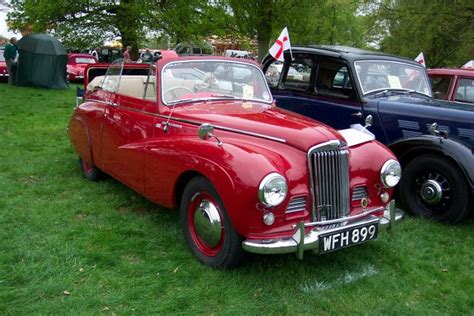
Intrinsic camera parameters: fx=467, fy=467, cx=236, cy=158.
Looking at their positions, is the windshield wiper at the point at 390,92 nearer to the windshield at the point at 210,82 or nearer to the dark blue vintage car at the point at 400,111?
the dark blue vintage car at the point at 400,111

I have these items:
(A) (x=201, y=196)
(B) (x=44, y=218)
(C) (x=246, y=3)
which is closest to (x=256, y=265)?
(A) (x=201, y=196)

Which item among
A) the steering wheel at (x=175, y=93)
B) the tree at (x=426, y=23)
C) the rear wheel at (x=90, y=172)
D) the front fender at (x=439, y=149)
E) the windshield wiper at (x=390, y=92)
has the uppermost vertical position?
the tree at (x=426, y=23)

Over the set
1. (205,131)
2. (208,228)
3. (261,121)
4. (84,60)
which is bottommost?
(208,228)

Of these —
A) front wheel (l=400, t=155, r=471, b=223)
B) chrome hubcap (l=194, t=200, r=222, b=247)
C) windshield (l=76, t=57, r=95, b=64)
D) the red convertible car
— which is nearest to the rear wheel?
the red convertible car

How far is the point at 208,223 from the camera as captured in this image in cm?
375

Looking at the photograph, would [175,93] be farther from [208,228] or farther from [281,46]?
[281,46]

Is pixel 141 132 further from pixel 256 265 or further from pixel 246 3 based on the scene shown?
pixel 246 3

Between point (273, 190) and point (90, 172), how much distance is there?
11.8 ft

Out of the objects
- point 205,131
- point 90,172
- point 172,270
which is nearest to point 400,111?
point 205,131

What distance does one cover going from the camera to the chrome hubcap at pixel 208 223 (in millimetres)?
3697

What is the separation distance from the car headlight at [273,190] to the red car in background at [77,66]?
19003 mm

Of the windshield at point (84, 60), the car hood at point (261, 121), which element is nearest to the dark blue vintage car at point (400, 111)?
the car hood at point (261, 121)

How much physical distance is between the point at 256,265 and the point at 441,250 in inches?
74.2

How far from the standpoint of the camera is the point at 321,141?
145 inches
